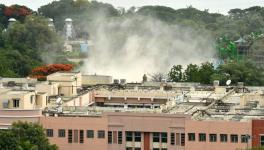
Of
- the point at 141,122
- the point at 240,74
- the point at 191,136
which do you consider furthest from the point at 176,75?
the point at 191,136

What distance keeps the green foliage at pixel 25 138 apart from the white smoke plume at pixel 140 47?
44760 mm

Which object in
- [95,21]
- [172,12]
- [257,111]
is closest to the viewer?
[257,111]

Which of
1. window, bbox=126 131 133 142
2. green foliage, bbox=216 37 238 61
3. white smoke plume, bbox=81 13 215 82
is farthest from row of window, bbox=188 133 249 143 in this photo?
green foliage, bbox=216 37 238 61

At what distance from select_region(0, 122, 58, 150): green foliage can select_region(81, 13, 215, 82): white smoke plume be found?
44.8 meters

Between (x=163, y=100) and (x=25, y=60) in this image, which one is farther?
(x=25, y=60)

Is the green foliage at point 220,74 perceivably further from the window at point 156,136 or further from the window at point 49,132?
the window at point 49,132

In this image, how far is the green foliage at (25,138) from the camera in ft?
160

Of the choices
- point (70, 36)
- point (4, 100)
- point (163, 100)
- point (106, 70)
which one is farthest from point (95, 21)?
point (4, 100)

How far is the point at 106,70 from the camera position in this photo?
325ft

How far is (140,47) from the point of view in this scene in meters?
109

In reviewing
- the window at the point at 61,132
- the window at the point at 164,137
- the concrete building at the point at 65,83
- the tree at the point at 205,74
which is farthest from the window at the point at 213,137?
the tree at the point at 205,74

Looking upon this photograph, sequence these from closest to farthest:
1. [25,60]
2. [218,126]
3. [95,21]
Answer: [218,126], [25,60], [95,21]

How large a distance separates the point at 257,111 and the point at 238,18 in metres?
89.1

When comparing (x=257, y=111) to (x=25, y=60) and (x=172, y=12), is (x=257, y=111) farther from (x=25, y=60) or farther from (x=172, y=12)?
(x=172, y=12)
